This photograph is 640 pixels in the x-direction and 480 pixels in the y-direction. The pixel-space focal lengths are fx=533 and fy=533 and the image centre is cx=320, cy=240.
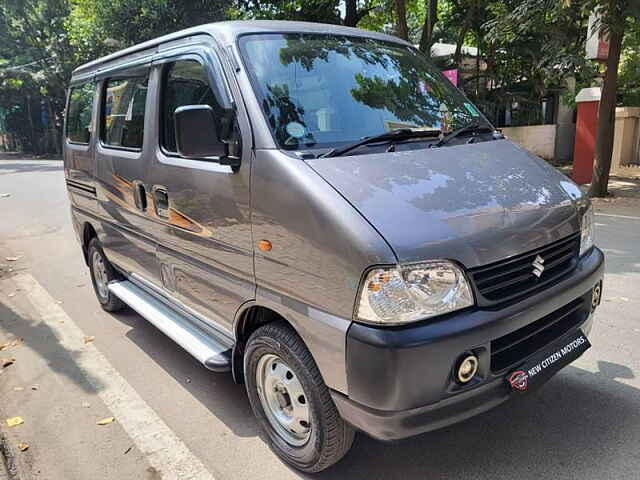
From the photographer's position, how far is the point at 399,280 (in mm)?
2062

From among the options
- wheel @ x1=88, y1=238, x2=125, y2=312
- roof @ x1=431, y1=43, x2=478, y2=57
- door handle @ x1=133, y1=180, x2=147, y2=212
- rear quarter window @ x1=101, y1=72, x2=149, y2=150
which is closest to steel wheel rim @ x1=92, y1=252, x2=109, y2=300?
wheel @ x1=88, y1=238, x2=125, y2=312

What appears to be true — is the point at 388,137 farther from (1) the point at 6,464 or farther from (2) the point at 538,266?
(1) the point at 6,464

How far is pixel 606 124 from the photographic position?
34.0 ft

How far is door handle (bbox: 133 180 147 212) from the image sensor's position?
3.67 m

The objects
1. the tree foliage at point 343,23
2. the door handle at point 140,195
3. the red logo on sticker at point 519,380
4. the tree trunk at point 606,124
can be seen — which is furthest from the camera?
the tree foliage at point 343,23

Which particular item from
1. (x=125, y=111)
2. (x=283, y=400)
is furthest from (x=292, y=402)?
(x=125, y=111)

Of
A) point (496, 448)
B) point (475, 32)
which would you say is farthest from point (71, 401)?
point (475, 32)

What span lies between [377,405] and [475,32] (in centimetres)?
1790

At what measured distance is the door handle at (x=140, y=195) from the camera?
367 cm

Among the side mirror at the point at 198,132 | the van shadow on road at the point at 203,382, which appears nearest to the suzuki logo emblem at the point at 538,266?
the side mirror at the point at 198,132

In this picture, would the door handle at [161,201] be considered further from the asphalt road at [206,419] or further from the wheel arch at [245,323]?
the asphalt road at [206,419]

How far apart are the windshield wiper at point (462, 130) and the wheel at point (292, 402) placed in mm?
1304

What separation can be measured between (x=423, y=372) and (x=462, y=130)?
161cm

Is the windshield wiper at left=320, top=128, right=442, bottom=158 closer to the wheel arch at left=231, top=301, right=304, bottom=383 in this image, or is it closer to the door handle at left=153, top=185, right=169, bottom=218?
the wheel arch at left=231, top=301, right=304, bottom=383
